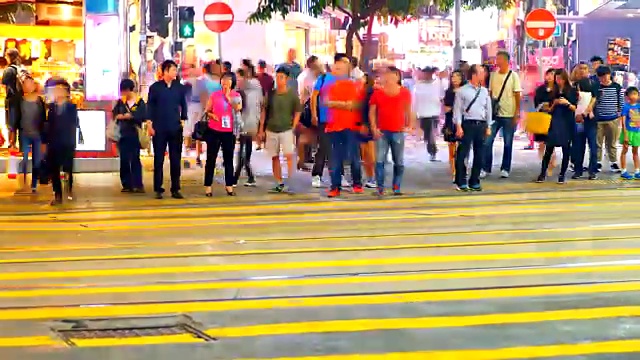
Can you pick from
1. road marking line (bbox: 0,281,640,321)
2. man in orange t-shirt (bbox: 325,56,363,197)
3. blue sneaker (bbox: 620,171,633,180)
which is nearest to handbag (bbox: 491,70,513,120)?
blue sneaker (bbox: 620,171,633,180)

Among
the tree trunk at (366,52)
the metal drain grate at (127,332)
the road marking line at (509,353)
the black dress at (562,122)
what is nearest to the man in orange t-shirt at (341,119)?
the black dress at (562,122)

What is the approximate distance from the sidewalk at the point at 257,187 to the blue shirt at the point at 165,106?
3.33 feet

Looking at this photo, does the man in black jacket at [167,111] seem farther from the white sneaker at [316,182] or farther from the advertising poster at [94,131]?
the advertising poster at [94,131]

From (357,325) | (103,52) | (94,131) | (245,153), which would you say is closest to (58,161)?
(245,153)

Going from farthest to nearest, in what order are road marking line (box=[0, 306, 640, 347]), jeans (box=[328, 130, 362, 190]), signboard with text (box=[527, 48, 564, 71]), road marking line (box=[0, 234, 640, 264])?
signboard with text (box=[527, 48, 564, 71]) → jeans (box=[328, 130, 362, 190]) → road marking line (box=[0, 234, 640, 264]) → road marking line (box=[0, 306, 640, 347])

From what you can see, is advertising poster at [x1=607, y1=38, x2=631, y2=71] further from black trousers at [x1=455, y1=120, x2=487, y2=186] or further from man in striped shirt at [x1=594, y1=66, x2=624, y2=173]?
black trousers at [x1=455, y1=120, x2=487, y2=186]

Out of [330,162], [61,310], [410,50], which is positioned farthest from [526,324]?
[410,50]

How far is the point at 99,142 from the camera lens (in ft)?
67.5

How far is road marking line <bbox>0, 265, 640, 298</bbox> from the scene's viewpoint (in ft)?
30.2

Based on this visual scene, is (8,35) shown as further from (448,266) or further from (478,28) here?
(478,28)

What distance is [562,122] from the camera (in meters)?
17.9

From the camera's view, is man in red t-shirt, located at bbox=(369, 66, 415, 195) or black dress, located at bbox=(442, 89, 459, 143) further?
black dress, located at bbox=(442, 89, 459, 143)

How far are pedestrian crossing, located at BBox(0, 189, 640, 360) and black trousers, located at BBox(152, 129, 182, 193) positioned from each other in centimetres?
154

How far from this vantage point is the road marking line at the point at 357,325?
293 inches
